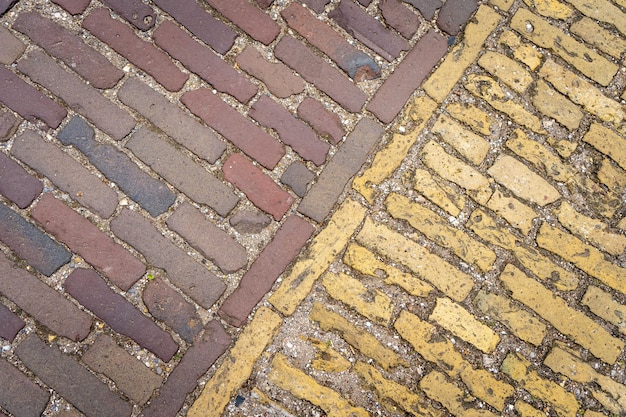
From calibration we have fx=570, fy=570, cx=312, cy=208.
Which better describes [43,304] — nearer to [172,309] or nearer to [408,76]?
[172,309]

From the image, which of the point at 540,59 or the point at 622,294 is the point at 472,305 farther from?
the point at 540,59

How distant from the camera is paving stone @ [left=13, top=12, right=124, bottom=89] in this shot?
2463 mm

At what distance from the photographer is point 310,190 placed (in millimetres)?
2432

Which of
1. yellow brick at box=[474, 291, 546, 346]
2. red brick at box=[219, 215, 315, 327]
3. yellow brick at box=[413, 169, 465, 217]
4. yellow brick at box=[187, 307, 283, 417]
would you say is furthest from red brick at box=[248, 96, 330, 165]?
yellow brick at box=[474, 291, 546, 346]

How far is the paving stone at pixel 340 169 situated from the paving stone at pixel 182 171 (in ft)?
1.08

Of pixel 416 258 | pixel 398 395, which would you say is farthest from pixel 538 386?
pixel 416 258

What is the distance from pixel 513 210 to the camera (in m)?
2.46

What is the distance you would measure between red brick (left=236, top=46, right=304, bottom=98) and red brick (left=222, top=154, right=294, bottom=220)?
14.3 inches

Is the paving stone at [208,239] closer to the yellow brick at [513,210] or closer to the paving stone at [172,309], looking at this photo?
the paving stone at [172,309]

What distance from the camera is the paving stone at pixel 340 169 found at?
2.41 m

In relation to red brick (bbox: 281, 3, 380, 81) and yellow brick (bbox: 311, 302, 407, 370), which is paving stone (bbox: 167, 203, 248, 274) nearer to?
yellow brick (bbox: 311, 302, 407, 370)

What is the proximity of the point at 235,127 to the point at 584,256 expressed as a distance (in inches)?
62.7

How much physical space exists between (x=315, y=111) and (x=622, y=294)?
1.52 meters

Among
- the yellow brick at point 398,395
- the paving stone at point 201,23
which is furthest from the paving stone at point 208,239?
the paving stone at point 201,23
